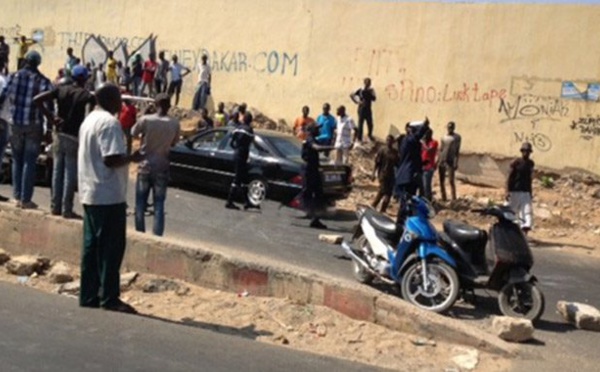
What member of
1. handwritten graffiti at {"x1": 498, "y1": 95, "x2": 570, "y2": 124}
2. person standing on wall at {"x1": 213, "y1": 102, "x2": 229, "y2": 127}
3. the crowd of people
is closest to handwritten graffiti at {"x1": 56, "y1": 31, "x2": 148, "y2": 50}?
person standing on wall at {"x1": 213, "y1": 102, "x2": 229, "y2": 127}

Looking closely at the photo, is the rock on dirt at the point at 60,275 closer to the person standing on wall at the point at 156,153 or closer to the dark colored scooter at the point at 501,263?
the person standing on wall at the point at 156,153

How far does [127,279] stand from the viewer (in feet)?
29.8

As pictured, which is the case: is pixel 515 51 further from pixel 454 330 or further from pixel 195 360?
pixel 195 360

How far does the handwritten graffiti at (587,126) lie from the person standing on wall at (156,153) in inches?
494

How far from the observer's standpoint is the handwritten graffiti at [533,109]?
68.8 feet

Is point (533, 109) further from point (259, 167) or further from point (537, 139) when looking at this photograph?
point (259, 167)

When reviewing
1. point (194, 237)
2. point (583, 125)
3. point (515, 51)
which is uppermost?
point (515, 51)

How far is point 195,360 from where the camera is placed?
6414 millimetres

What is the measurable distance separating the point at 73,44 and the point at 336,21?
9.87 m

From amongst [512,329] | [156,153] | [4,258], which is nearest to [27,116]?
[156,153]

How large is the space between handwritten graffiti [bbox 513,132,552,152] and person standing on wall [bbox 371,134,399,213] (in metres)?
5.19

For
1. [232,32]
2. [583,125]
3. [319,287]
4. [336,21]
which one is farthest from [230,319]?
[232,32]

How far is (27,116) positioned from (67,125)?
91cm

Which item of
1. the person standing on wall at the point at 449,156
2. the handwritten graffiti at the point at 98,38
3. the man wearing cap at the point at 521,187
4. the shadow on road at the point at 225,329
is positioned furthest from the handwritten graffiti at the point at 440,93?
the shadow on road at the point at 225,329
